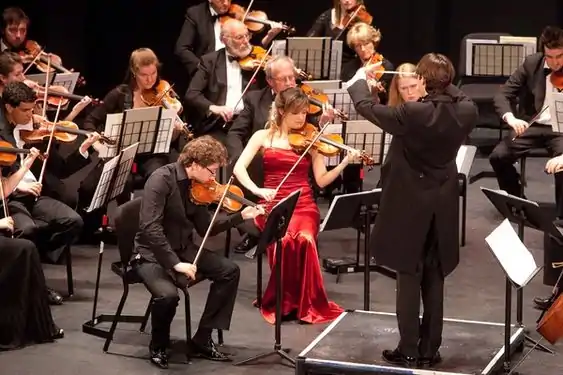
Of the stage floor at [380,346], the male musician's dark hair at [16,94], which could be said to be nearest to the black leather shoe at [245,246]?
the stage floor at [380,346]

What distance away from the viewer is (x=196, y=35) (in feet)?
28.8

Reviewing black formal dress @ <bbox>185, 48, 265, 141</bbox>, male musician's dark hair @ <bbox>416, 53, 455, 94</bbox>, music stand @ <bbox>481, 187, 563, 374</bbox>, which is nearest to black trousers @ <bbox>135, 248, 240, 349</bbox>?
music stand @ <bbox>481, 187, 563, 374</bbox>

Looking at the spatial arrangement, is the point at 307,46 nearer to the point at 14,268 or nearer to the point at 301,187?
the point at 301,187

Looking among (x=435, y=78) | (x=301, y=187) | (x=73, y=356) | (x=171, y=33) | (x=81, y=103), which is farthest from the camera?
(x=171, y=33)

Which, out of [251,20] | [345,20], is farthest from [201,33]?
[345,20]

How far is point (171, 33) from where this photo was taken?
11344mm

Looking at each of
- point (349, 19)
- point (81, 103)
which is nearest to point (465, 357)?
point (81, 103)

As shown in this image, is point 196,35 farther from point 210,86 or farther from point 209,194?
point 209,194

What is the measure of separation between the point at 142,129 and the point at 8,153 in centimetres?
114

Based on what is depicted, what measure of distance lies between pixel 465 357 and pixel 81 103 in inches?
129

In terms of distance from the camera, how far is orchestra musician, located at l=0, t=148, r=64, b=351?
233 inches

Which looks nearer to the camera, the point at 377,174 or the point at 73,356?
the point at 73,356

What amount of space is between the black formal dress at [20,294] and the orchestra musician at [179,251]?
1.80ft

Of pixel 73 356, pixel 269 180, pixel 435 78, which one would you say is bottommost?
pixel 73 356
